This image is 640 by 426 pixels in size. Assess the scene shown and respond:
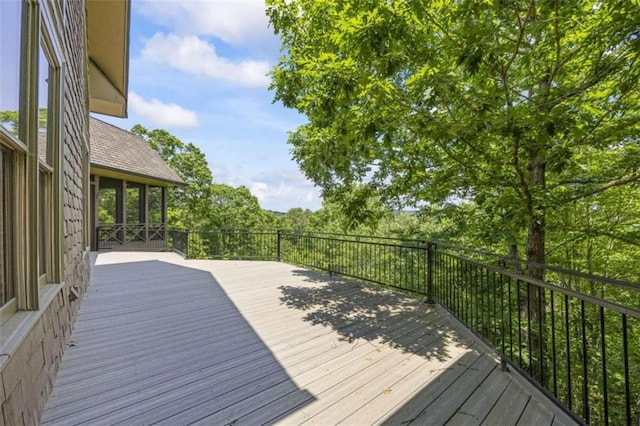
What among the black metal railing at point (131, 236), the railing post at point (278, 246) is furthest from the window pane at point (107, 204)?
the railing post at point (278, 246)

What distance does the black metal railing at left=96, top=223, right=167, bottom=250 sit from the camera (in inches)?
407

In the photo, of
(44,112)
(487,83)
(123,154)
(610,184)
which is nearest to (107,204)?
(123,154)

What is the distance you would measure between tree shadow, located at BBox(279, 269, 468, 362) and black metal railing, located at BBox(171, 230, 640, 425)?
10.7 inches

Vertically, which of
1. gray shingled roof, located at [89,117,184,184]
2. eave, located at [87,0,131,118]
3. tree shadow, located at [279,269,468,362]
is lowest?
tree shadow, located at [279,269,468,362]

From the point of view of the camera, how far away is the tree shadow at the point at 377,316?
3247mm

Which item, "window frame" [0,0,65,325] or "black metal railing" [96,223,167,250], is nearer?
"window frame" [0,0,65,325]

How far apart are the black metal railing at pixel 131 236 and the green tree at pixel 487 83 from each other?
30.3 feet

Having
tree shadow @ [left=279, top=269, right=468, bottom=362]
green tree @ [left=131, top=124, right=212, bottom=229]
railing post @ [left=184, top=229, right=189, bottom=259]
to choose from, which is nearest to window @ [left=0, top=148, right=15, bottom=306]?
tree shadow @ [left=279, top=269, right=468, bottom=362]

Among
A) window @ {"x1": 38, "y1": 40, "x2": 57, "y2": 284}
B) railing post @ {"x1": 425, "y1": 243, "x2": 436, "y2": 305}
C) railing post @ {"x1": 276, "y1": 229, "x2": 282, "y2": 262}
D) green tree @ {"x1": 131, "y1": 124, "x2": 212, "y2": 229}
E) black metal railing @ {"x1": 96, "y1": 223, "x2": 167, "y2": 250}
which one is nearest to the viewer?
window @ {"x1": 38, "y1": 40, "x2": 57, "y2": 284}

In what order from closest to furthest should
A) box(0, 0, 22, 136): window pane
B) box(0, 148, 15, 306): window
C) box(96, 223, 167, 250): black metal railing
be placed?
box(0, 0, 22, 136): window pane < box(0, 148, 15, 306): window < box(96, 223, 167, 250): black metal railing

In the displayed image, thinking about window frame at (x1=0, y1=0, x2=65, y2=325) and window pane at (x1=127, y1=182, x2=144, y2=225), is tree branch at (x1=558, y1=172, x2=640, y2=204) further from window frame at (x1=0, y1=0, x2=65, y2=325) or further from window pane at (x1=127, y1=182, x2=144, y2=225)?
window pane at (x1=127, y1=182, x2=144, y2=225)

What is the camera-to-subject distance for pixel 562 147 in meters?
3.29

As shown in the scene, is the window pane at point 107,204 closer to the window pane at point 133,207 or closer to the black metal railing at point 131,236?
the window pane at point 133,207

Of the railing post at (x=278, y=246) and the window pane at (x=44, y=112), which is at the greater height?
the window pane at (x=44, y=112)
